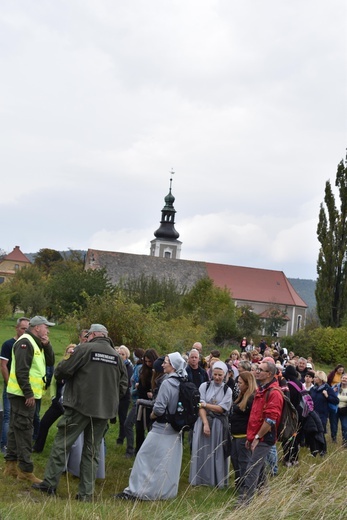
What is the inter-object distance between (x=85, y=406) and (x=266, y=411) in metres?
2.13

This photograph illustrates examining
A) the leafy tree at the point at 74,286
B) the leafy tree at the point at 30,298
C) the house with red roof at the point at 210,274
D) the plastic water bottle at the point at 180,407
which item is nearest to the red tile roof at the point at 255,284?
the house with red roof at the point at 210,274

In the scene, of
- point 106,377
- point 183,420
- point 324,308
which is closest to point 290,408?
point 183,420

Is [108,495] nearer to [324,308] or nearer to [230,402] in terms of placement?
[230,402]

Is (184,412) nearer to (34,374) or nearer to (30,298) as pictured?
(34,374)

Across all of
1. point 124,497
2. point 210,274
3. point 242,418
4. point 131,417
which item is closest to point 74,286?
point 131,417

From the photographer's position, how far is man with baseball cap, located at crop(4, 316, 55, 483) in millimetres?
9156

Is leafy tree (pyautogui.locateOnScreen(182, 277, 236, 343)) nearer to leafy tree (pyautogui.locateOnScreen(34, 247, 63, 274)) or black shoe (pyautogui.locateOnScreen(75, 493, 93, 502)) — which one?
black shoe (pyautogui.locateOnScreen(75, 493, 93, 502))

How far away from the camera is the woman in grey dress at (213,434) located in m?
10.9

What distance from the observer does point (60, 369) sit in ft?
28.2

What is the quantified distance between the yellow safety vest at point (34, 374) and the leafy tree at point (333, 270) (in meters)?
42.3

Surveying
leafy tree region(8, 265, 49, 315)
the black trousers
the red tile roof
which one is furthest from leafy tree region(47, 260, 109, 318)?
the red tile roof

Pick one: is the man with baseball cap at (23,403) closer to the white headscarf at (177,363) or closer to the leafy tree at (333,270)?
the white headscarf at (177,363)

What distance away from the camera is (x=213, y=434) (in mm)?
11078

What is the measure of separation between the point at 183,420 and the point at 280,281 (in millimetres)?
99073
